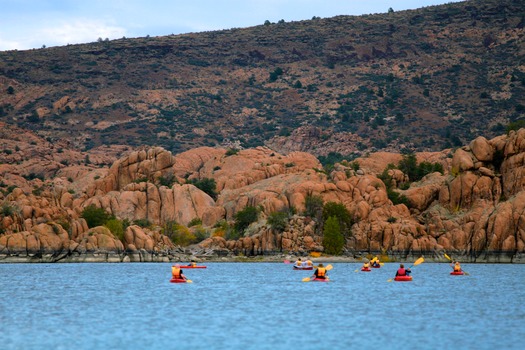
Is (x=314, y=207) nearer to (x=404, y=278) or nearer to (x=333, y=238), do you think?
(x=333, y=238)

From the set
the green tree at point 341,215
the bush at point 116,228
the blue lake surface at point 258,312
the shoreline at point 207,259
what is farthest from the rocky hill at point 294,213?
the blue lake surface at point 258,312

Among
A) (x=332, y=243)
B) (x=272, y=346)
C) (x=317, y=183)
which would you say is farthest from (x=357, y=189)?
(x=272, y=346)

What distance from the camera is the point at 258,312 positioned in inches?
2507

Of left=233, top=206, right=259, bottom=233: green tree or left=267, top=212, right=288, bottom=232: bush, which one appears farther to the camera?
left=233, top=206, right=259, bottom=233: green tree

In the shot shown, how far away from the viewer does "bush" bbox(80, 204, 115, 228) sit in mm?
148887

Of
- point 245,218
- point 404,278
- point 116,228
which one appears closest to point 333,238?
point 245,218

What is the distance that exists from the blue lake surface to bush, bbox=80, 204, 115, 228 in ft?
133

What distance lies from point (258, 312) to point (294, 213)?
8567cm

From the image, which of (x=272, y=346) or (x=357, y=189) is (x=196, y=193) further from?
(x=272, y=346)

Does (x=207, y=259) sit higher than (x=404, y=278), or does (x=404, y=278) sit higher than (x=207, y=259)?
(x=404, y=278)

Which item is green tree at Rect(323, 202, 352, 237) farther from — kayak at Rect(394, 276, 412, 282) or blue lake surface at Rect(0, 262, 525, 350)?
kayak at Rect(394, 276, 412, 282)

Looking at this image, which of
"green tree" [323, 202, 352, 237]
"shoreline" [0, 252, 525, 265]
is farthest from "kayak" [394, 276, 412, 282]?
"green tree" [323, 202, 352, 237]

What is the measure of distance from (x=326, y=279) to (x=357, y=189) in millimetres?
60314

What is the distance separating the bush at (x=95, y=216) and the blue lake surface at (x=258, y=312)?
40434 millimetres
